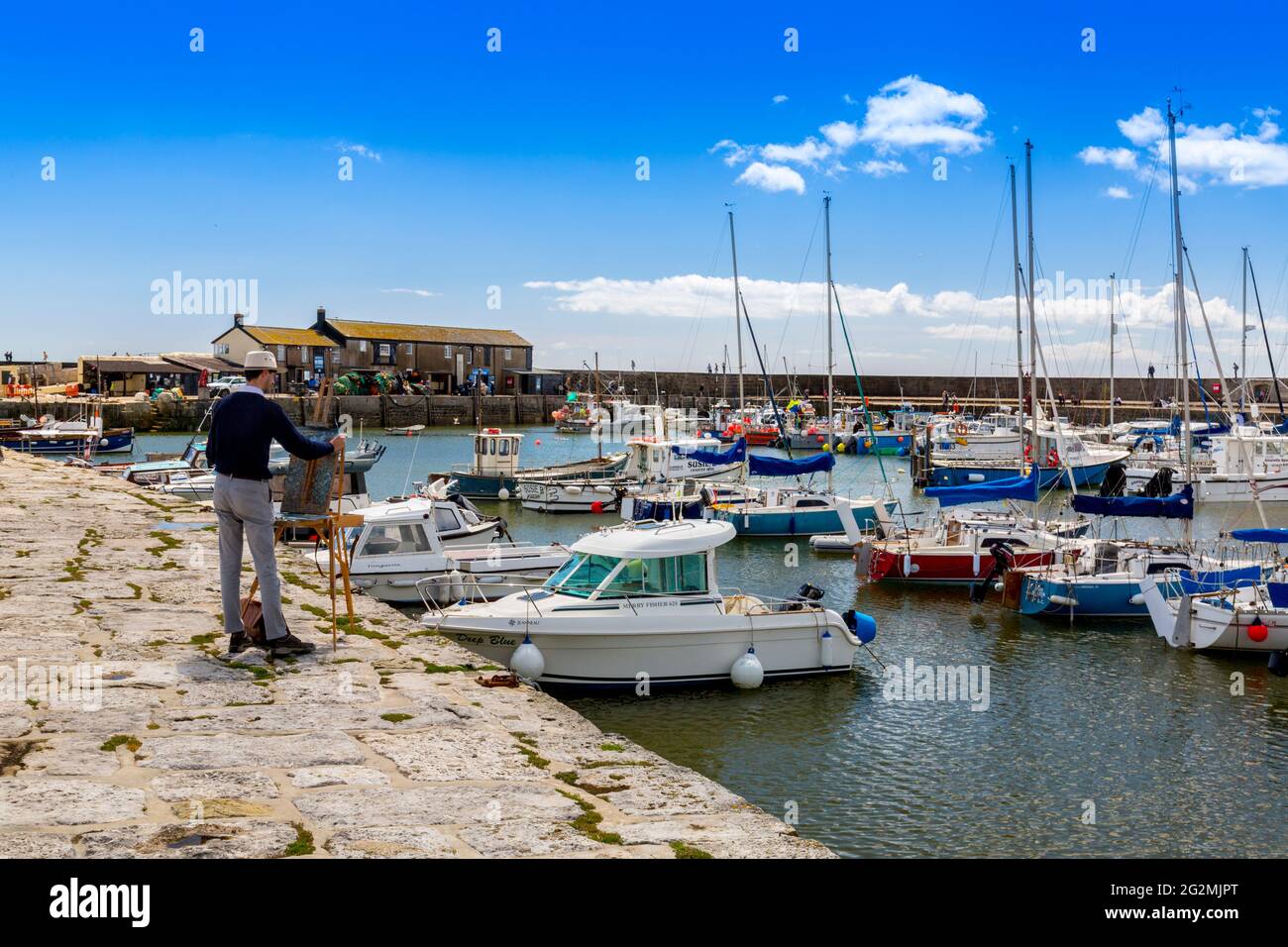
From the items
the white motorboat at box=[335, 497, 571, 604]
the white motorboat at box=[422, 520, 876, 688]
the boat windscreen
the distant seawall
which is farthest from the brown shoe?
the distant seawall

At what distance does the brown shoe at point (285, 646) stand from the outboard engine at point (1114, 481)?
152ft

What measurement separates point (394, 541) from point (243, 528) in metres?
13.3

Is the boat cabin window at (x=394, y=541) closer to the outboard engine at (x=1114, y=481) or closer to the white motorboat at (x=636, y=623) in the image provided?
the white motorboat at (x=636, y=623)

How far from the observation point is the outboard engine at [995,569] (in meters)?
25.3

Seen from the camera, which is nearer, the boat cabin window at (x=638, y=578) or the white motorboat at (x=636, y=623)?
the white motorboat at (x=636, y=623)

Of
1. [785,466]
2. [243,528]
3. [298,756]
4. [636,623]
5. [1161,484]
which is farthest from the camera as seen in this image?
[1161,484]

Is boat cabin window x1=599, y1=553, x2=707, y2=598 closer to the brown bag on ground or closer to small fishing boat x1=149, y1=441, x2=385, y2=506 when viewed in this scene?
the brown bag on ground

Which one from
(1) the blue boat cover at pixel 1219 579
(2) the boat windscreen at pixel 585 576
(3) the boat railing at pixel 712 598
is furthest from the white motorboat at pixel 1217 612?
(2) the boat windscreen at pixel 585 576

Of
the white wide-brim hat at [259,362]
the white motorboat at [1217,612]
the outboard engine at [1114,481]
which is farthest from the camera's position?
the outboard engine at [1114,481]

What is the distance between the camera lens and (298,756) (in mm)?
6754

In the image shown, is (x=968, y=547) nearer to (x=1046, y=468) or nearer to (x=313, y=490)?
(x=313, y=490)

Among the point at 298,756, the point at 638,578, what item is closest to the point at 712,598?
the point at 638,578

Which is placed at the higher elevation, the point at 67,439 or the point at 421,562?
the point at 67,439

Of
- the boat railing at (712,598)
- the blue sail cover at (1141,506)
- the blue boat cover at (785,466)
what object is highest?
the blue boat cover at (785,466)
